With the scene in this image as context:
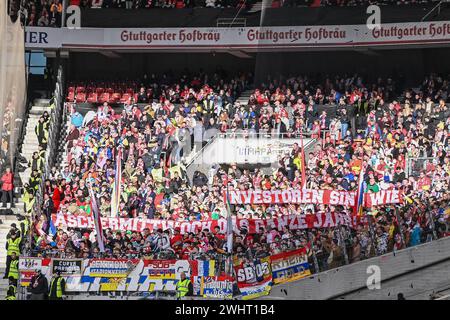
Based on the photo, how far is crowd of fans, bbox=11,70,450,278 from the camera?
1898 cm

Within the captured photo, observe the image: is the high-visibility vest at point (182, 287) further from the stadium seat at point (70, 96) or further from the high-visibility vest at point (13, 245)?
the stadium seat at point (70, 96)

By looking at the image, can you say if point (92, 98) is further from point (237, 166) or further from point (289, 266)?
point (289, 266)

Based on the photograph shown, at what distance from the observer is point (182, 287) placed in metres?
18.1

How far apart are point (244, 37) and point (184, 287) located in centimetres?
1316

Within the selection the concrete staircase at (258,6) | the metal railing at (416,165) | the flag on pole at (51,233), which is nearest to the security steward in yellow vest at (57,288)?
the flag on pole at (51,233)

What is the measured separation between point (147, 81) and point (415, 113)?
9.16 meters

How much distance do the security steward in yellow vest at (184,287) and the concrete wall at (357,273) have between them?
1696 mm

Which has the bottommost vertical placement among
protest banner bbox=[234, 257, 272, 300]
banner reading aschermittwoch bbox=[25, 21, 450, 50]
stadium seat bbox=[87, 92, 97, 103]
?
protest banner bbox=[234, 257, 272, 300]

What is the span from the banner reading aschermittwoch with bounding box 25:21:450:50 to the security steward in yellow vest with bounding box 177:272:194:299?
12.6 metres

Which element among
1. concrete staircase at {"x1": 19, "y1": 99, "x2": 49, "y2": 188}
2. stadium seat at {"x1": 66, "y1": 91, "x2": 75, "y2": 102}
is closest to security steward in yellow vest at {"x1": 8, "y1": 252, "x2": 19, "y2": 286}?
concrete staircase at {"x1": 19, "y1": 99, "x2": 49, "y2": 188}

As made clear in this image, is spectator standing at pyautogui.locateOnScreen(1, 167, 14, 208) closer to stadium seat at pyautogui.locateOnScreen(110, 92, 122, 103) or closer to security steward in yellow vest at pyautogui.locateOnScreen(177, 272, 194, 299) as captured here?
stadium seat at pyautogui.locateOnScreen(110, 92, 122, 103)

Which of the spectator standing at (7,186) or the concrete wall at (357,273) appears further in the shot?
the spectator standing at (7,186)

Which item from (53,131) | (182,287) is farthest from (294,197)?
(53,131)

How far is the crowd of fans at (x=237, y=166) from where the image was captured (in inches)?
747
